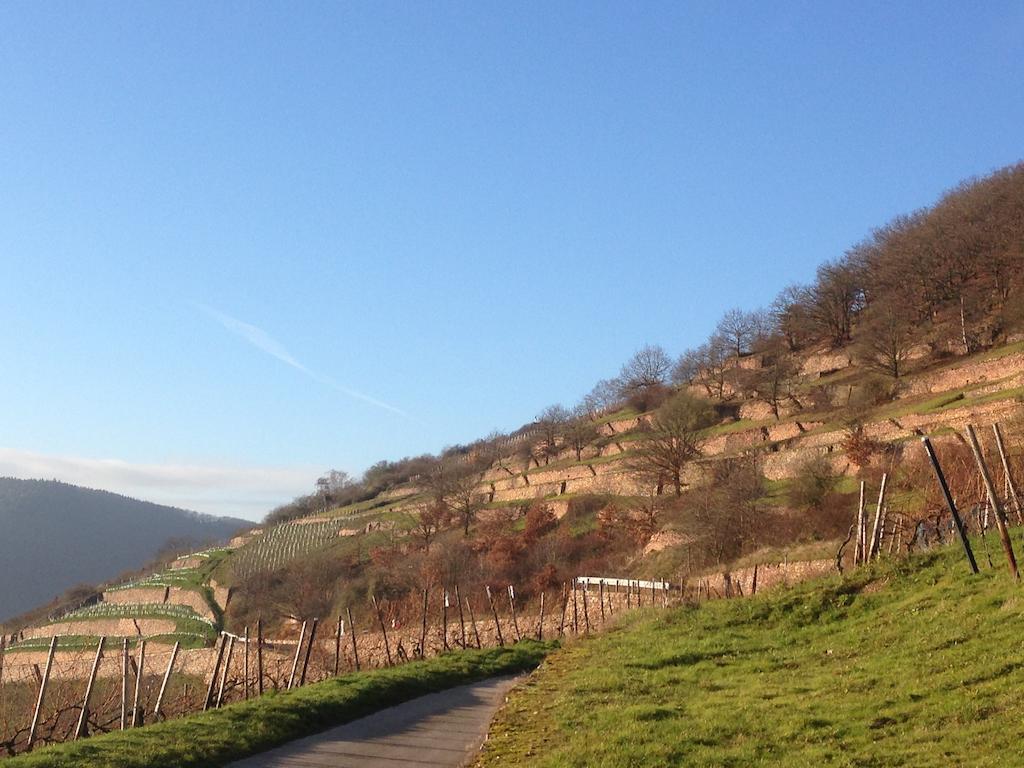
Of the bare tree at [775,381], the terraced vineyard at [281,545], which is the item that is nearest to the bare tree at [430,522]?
the terraced vineyard at [281,545]

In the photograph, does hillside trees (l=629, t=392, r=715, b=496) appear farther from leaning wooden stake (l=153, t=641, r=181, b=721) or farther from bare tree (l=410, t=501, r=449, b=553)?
leaning wooden stake (l=153, t=641, r=181, b=721)

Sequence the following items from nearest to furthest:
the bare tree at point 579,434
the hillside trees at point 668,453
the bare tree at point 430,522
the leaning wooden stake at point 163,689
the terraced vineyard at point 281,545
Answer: the leaning wooden stake at point 163,689, the hillside trees at point 668,453, the bare tree at point 430,522, the terraced vineyard at point 281,545, the bare tree at point 579,434

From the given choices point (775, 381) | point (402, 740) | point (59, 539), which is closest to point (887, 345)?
point (775, 381)

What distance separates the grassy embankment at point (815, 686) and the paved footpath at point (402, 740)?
0.45 m

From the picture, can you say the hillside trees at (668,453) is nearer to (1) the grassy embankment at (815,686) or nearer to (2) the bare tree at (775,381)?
(2) the bare tree at (775,381)

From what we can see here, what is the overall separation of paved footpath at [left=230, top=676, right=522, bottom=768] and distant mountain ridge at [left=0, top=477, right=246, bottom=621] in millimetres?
139104

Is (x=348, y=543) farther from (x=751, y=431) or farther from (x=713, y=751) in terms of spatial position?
(x=713, y=751)

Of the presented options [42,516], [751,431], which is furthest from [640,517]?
[42,516]

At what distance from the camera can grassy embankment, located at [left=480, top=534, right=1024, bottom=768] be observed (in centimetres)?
800

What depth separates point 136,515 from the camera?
199875 mm

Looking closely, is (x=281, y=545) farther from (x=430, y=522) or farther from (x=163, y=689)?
(x=163, y=689)

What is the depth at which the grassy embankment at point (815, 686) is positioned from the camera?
26.2ft

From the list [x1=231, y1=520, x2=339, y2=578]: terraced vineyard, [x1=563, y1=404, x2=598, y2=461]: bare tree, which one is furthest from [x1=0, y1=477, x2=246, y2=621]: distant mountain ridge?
[x1=563, y1=404, x2=598, y2=461]: bare tree

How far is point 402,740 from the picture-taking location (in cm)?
1109
